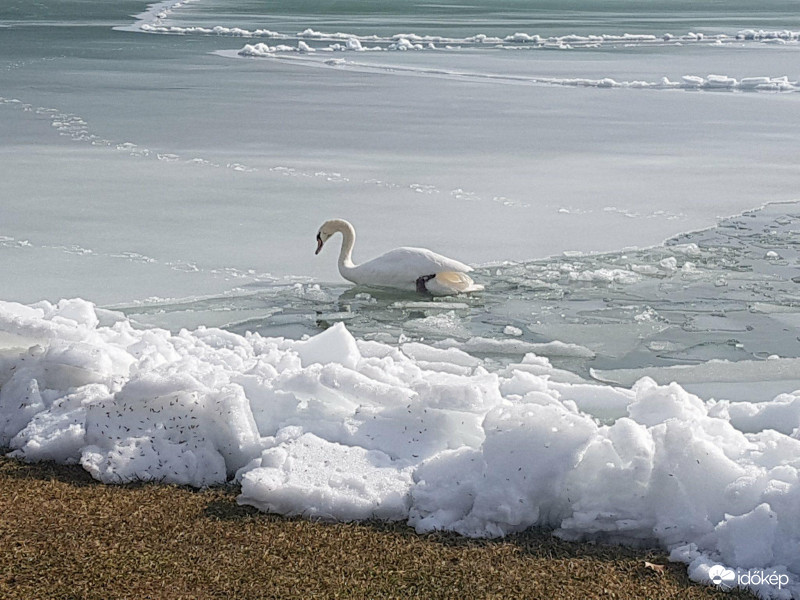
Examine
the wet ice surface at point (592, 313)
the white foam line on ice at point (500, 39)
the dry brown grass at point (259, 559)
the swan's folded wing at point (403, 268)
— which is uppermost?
the dry brown grass at point (259, 559)

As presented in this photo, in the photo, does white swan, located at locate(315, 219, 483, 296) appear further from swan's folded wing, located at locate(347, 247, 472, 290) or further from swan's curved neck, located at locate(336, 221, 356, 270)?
swan's curved neck, located at locate(336, 221, 356, 270)

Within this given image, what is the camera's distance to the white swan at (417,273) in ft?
24.7

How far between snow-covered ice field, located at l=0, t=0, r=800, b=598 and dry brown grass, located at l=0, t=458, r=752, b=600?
5.2 inches

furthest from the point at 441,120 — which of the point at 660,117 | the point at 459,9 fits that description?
the point at 459,9

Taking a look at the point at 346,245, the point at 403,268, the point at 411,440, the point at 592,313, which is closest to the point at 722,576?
the point at 411,440

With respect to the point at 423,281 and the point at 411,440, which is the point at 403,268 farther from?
the point at 411,440

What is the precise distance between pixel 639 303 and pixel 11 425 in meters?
4.05

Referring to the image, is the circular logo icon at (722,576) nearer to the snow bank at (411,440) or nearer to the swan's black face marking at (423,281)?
the snow bank at (411,440)

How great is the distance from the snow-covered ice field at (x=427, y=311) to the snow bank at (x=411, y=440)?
1cm

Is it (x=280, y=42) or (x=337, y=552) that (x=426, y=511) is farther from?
(x=280, y=42)

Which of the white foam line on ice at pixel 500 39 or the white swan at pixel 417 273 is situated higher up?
the white swan at pixel 417 273

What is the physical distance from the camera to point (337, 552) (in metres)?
3.75

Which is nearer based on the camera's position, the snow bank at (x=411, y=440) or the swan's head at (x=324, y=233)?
the snow bank at (x=411, y=440)

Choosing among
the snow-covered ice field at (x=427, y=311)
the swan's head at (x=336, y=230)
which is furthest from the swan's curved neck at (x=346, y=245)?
the snow-covered ice field at (x=427, y=311)
